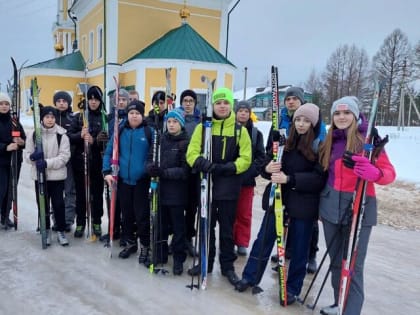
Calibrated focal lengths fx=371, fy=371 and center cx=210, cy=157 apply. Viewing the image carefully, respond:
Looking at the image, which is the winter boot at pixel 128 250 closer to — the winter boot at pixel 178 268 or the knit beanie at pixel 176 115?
the winter boot at pixel 178 268


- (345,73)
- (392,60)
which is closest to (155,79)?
(392,60)

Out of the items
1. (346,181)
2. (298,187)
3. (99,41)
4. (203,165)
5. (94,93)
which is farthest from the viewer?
(99,41)

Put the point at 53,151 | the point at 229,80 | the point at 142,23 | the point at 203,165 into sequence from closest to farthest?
the point at 203,165 < the point at 53,151 < the point at 229,80 < the point at 142,23

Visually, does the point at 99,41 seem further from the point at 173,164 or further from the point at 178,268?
the point at 178,268

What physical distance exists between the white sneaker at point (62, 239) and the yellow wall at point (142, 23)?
61.9 feet

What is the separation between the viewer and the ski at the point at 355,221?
2.98 meters

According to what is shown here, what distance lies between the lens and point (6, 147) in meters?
5.23

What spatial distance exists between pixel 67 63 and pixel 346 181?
87.8 ft

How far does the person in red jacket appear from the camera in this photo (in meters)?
2.99

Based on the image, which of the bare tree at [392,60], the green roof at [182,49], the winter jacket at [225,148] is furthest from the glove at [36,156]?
the bare tree at [392,60]

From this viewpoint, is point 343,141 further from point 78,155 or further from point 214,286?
point 78,155

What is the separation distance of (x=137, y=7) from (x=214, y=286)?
21492mm

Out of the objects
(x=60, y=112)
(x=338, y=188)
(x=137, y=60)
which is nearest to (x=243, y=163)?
(x=338, y=188)

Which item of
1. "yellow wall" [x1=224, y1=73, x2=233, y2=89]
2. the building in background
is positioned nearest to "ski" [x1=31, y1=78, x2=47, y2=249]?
the building in background
